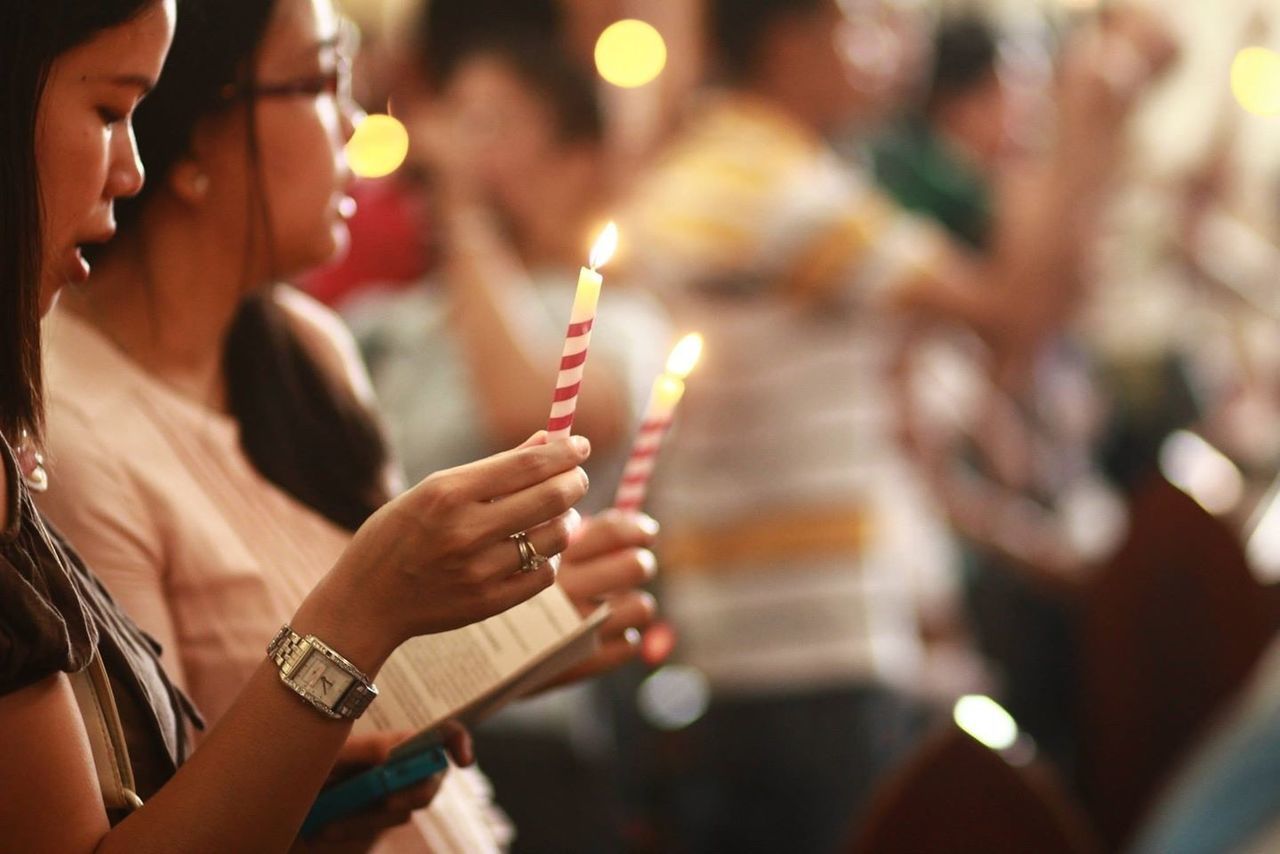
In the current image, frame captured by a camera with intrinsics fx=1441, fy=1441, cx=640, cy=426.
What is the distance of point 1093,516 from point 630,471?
2415 millimetres

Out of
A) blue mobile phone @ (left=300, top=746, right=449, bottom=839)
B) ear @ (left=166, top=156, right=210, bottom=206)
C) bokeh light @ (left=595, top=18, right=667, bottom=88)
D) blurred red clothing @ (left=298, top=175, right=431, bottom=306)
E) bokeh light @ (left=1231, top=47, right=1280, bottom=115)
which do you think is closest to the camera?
blue mobile phone @ (left=300, top=746, right=449, bottom=839)

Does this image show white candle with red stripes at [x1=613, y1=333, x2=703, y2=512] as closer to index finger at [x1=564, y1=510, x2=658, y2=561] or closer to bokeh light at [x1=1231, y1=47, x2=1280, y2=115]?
index finger at [x1=564, y1=510, x2=658, y2=561]

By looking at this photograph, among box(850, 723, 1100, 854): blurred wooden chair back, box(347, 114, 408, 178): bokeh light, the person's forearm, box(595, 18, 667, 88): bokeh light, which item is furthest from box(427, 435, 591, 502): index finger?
box(595, 18, 667, 88): bokeh light

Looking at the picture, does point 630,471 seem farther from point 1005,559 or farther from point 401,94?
point 1005,559

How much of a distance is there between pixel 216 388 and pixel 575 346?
43cm

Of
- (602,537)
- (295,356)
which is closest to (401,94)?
(295,356)

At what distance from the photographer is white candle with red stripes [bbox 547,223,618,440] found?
84 centimetres

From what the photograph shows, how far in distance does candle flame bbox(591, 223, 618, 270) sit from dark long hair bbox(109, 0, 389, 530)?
32cm

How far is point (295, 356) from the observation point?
1.26 m

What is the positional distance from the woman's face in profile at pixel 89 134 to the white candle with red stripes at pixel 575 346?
0.28m

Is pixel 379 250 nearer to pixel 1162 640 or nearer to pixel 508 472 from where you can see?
pixel 1162 640

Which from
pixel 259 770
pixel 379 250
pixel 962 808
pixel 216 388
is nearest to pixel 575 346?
pixel 259 770

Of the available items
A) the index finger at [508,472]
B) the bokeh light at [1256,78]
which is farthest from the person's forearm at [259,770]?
the bokeh light at [1256,78]

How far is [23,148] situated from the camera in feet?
2.65
